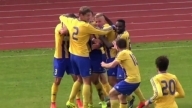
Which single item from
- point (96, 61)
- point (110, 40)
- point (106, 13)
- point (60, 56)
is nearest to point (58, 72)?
point (60, 56)

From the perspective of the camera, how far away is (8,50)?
23188 millimetres

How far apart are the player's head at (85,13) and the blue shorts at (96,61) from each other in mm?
903

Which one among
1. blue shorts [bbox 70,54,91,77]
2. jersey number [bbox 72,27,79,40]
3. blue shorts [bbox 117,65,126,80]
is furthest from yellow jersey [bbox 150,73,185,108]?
A: jersey number [bbox 72,27,79,40]

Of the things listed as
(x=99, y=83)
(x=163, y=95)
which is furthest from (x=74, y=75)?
(x=163, y=95)

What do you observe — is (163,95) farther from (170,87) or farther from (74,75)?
(74,75)

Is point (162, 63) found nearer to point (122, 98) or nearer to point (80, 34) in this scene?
point (122, 98)

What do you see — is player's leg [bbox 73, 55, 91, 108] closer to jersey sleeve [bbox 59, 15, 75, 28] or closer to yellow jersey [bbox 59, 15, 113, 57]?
yellow jersey [bbox 59, 15, 113, 57]

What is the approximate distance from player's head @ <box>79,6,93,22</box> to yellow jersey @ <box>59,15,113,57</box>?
3.7 inches

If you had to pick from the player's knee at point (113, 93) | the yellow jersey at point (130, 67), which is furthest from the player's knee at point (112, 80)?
the yellow jersey at point (130, 67)

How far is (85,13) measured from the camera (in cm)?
1305

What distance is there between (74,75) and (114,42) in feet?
4.51

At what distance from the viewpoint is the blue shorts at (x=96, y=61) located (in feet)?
45.2

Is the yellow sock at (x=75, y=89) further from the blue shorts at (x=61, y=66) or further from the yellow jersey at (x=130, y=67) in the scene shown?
the yellow jersey at (x=130, y=67)

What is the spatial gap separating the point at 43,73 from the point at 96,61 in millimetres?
4547
